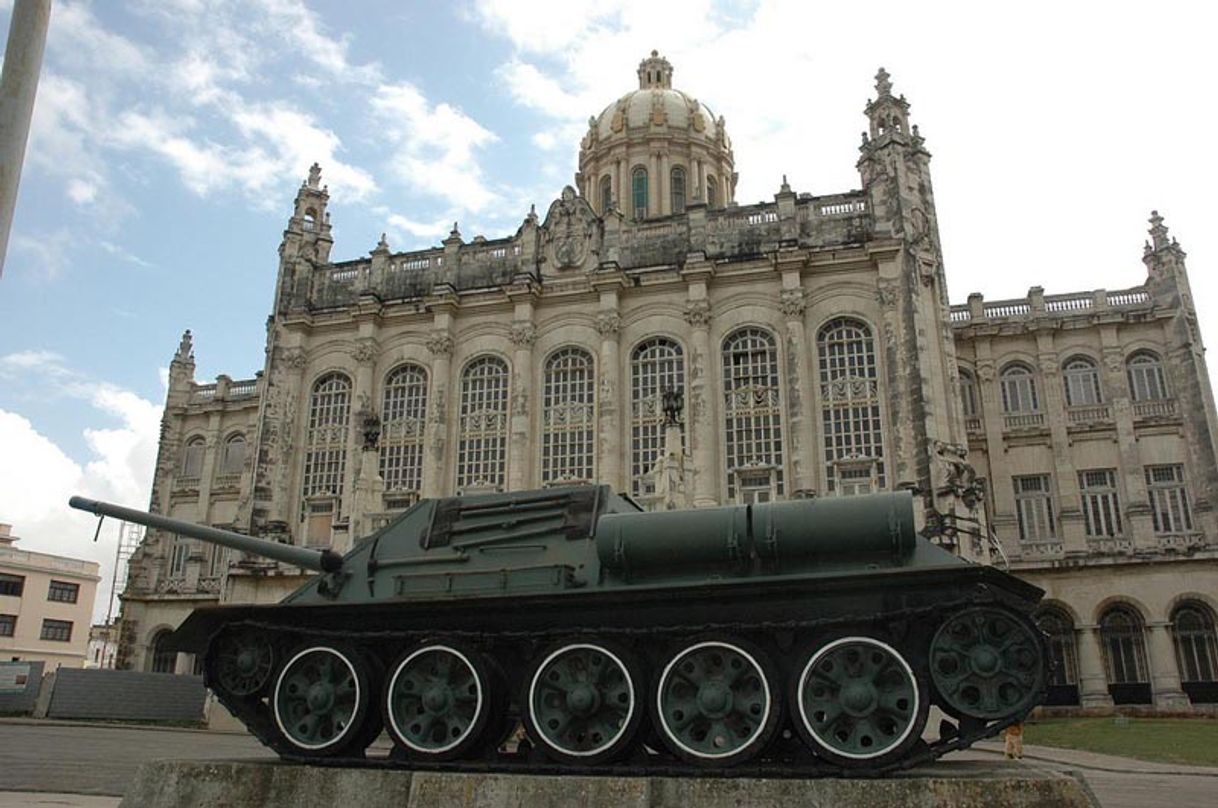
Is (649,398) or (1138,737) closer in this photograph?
(1138,737)

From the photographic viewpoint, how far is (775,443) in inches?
1182

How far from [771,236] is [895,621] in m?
25.8

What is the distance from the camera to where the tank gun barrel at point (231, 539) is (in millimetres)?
9789

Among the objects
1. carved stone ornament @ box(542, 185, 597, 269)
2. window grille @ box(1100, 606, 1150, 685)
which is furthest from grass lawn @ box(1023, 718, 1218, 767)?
carved stone ornament @ box(542, 185, 597, 269)

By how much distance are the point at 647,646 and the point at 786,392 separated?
2263cm

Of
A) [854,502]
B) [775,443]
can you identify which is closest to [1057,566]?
[775,443]

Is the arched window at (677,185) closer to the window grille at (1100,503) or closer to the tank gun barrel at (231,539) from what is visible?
the window grille at (1100,503)

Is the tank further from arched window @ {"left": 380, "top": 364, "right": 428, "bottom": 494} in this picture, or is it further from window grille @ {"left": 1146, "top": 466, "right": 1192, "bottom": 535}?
window grille @ {"left": 1146, "top": 466, "right": 1192, "bottom": 535}

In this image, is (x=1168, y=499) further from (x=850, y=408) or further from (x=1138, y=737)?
(x=1138, y=737)

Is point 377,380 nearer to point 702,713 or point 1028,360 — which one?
point 1028,360

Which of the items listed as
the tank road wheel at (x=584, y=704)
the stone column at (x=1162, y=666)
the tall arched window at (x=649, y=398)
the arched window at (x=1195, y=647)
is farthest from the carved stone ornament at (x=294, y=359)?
the arched window at (x=1195, y=647)

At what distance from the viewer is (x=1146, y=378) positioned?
34.3m

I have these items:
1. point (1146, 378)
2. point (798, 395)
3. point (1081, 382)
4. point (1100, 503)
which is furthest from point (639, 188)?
point (1100, 503)

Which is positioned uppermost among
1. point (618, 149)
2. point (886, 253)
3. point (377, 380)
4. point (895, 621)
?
point (618, 149)
